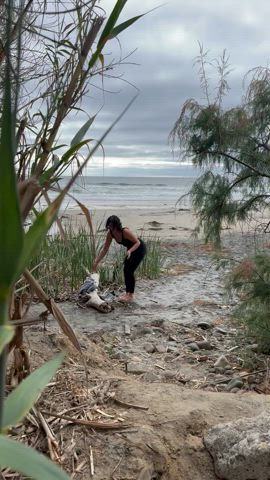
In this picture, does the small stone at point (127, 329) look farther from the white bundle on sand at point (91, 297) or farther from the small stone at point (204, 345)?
the small stone at point (204, 345)

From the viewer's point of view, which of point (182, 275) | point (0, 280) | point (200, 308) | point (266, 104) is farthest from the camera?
point (182, 275)

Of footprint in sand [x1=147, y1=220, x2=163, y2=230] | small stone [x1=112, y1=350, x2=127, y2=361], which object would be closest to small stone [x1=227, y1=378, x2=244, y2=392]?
small stone [x1=112, y1=350, x2=127, y2=361]

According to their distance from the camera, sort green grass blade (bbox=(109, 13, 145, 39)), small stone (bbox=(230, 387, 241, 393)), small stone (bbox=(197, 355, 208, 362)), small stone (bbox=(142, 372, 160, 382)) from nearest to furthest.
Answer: green grass blade (bbox=(109, 13, 145, 39)) < small stone (bbox=(142, 372, 160, 382)) < small stone (bbox=(230, 387, 241, 393)) < small stone (bbox=(197, 355, 208, 362))

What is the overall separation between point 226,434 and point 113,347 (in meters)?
3.19

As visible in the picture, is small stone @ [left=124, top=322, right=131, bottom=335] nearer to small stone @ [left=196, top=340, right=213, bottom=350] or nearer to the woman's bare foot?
small stone @ [left=196, top=340, right=213, bottom=350]

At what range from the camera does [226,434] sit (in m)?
2.57

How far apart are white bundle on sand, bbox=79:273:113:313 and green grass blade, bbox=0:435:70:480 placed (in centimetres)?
633

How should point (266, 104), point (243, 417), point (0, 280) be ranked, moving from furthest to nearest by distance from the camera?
point (266, 104)
point (243, 417)
point (0, 280)

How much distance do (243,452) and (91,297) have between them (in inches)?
181

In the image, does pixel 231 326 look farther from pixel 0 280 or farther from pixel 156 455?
pixel 0 280

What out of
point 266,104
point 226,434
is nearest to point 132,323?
point 266,104

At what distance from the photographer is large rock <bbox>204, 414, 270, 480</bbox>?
2.51 metres

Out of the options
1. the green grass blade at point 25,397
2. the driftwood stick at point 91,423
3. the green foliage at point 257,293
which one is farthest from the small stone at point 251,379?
the green grass blade at point 25,397

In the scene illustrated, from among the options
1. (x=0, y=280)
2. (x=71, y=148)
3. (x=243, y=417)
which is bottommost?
(x=243, y=417)
